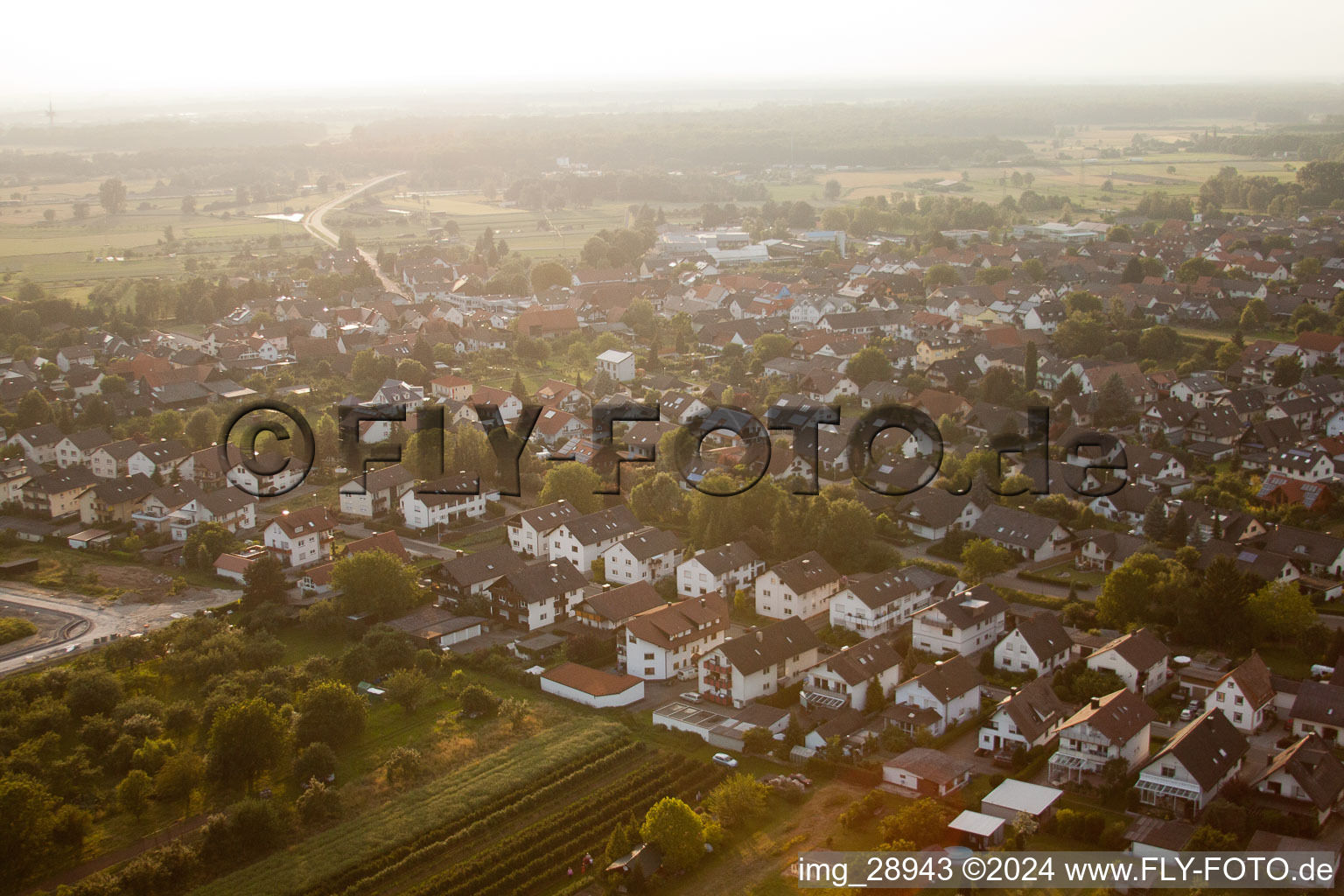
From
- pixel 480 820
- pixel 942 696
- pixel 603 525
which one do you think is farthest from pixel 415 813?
pixel 603 525

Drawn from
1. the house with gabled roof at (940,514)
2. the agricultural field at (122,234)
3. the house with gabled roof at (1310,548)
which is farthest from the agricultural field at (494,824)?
the agricultural field at (122,234)

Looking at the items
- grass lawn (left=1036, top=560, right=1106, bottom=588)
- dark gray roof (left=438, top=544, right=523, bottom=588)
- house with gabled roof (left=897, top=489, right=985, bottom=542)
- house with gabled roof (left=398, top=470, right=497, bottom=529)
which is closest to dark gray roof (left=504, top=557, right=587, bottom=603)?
dark gray roof (left=438, top=544, right=523, bottom=588)

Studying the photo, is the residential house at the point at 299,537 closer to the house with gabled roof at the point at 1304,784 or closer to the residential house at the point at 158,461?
the residential house at the point at 158,461

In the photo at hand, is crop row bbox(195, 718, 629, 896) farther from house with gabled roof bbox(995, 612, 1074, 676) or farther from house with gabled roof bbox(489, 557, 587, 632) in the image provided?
Answer: house with gabled roof bbox(995, 612, 1074, 676)

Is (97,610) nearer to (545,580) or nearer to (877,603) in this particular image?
(545,580)

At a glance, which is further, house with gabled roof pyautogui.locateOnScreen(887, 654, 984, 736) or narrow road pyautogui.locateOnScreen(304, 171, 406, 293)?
narrow road pyautogui.locateOnScreen(304, 171, 406, 293)

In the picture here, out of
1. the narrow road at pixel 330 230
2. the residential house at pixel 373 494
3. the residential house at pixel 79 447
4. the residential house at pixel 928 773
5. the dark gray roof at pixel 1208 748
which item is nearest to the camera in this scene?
the dark gray roof at pixel 1208 748
